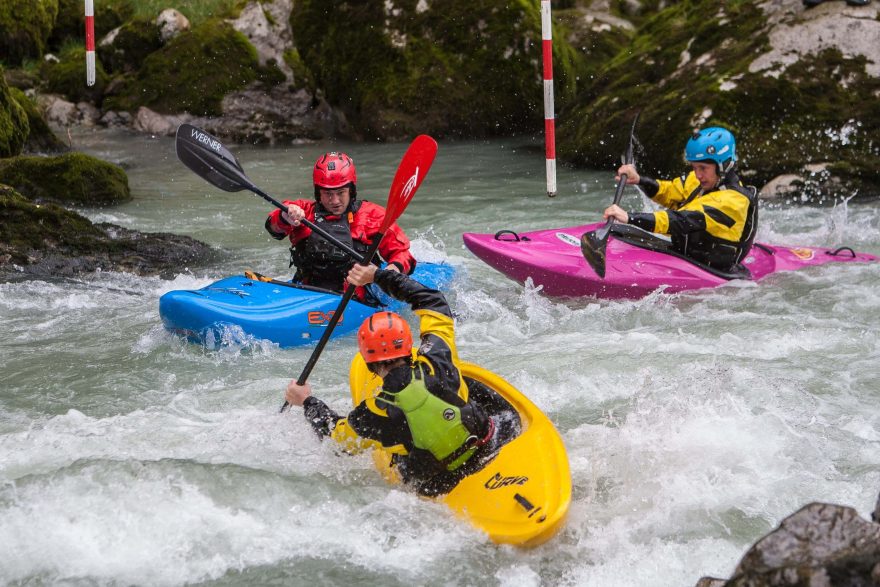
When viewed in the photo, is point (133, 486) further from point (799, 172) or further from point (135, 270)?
point (799, 172)

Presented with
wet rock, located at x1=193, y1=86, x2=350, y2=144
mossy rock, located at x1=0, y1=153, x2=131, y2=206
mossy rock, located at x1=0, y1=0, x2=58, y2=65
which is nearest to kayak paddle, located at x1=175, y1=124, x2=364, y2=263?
mossy rock, located at x1=0, y1=153, x2=131, y2=206

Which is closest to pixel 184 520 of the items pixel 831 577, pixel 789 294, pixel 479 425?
pixel 479 425

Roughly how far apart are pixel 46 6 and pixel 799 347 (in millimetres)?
13960

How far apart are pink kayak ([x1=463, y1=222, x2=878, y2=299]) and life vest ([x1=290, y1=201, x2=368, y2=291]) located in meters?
1.02

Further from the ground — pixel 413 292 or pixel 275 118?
pixel 275 118

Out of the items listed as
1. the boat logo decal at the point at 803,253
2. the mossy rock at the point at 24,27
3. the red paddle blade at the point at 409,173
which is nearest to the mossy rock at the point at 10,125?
the mossy rock at the point at 24,27

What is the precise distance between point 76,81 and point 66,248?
27.1 feet

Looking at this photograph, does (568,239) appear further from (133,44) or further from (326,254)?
(133,44)

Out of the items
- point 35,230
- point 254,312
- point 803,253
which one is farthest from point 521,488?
point 35,230

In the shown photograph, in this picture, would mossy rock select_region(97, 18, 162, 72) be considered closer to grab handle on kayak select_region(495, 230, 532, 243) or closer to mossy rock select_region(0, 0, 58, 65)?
mossy rock select_region(0, 0, 58, 65)

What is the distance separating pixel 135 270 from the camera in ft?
23.1

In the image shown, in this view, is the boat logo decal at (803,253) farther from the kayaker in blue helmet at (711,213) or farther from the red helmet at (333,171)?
the red helmet at (333,171)

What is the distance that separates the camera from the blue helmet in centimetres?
596

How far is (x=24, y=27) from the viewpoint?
1539 centimetres
